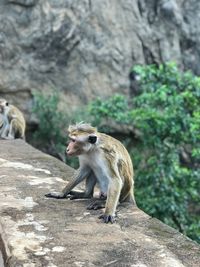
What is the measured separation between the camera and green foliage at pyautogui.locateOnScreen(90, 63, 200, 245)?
333 inches

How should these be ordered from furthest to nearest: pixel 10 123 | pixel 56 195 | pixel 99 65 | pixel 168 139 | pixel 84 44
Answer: pixel 99 65 < pixel 84 44 < pixel 168 139 < pixel 10 123 < pixel 56 195

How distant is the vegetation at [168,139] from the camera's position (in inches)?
333

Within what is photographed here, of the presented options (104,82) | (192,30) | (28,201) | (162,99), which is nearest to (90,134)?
(28,201)

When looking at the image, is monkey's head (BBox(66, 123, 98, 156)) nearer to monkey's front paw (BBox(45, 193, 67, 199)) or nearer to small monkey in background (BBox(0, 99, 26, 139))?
monkey's front paw (BBox(45, 193, 67, 199))

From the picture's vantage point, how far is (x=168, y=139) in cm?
895

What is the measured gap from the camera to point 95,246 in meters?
3.87

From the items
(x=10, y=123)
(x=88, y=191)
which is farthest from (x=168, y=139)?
(x=88, y=191)

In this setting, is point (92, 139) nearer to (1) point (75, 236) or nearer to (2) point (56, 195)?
(2) point (56, 195)

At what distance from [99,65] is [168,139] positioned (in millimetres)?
4936

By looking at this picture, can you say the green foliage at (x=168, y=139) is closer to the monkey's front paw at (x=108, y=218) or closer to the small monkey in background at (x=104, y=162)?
the small monkey in background at (x=104, y=162)

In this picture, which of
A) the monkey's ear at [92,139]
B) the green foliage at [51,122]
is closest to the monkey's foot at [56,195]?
the monkey's ear at [92,139]

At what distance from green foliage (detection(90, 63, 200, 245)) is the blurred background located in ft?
0.09

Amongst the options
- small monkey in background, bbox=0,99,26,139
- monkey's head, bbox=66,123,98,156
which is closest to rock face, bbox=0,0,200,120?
small monkey in background, bbox=0,99,26,139

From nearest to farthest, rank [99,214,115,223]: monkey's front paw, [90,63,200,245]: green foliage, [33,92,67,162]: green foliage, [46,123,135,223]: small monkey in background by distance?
[99,214,115,223]: monkey's front paw → [46,123,135,223]: small monkey in background → [90,63,200,245]: green foliage → [33,92,67,162]: green foliage
